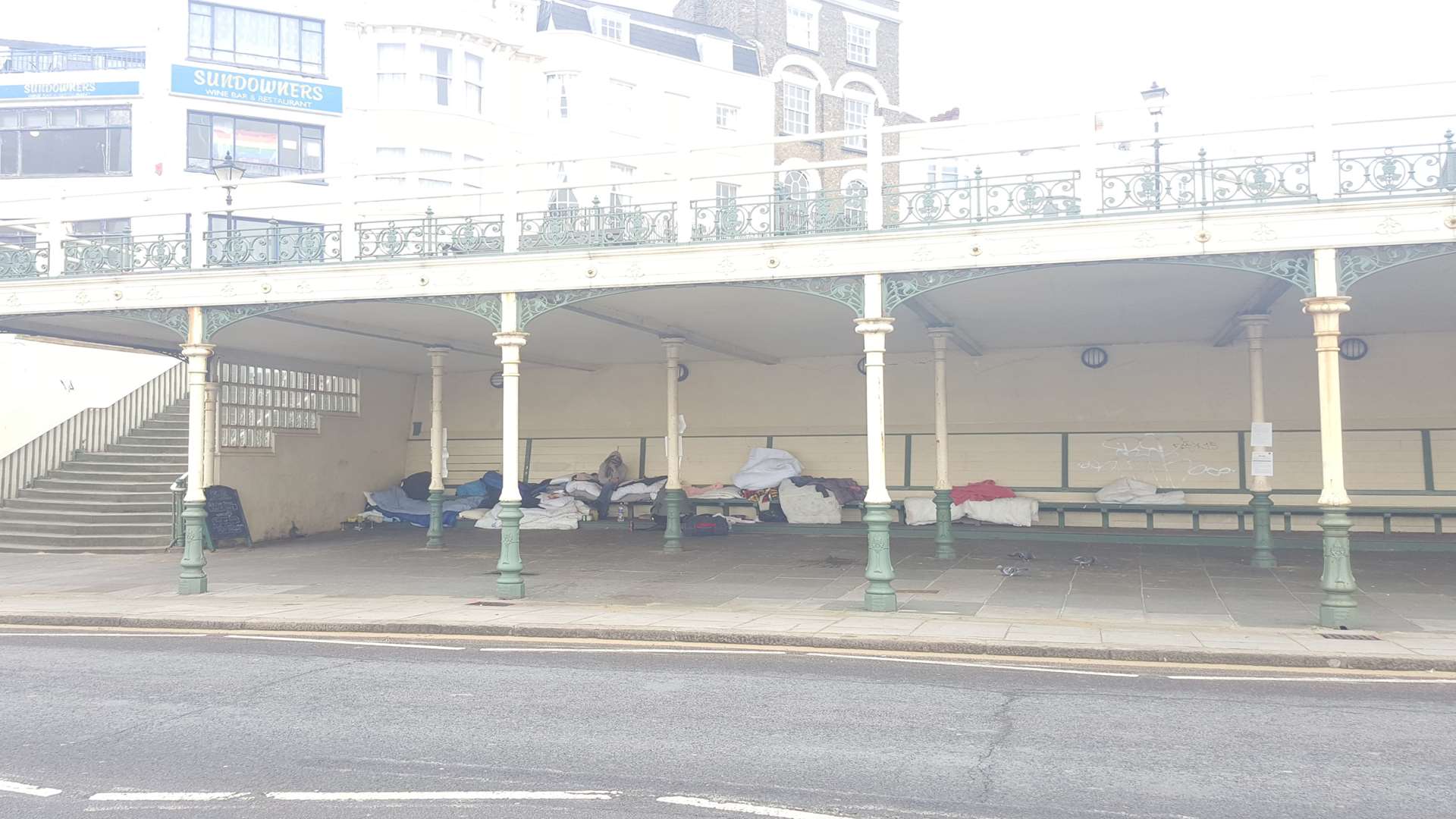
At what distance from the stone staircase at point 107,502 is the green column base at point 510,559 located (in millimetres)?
9671

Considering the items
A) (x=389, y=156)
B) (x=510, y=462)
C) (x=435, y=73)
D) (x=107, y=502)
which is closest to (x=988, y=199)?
(x=510, y=462)

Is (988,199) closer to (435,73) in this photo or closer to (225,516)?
(225,516)

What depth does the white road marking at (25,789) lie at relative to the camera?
5.47 metres

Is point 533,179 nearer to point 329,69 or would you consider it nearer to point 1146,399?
point 329,69

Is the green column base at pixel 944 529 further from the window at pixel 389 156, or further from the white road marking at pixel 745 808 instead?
the window at pixel 389 156

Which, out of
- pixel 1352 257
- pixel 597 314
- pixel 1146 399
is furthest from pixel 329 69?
pixel 1352 257

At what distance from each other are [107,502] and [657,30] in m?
26.5

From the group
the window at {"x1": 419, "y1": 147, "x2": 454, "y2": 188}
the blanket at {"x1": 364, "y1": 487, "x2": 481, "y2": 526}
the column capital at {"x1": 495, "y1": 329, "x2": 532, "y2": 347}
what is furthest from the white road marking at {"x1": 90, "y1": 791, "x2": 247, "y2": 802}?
the window at {"x1": 419, "y1": 147, "x2": 454, "y2": 188}

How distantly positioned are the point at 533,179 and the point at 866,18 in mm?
19082

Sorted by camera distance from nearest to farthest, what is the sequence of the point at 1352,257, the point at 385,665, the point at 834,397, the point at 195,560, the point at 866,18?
1. the point at 385,665
2. the point at 1352,257
3. the point at 195,560
4. the point at 834,397
5. the point at 866,18

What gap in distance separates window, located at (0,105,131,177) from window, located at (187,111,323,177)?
2.25 metres

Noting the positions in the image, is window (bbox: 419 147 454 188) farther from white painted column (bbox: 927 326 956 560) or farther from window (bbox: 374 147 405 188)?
white painted column (bbox: 927 326 956 560)

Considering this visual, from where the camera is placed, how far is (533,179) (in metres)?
31.7

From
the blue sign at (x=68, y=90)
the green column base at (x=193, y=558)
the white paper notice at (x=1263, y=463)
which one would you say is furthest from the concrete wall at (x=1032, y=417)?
the blue sign at (x=68, y=90)
